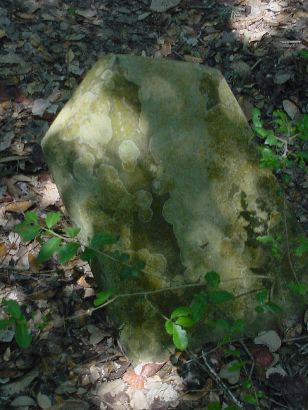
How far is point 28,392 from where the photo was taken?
2.46 meters

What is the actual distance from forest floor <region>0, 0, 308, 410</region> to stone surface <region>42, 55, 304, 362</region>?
0.56 feet

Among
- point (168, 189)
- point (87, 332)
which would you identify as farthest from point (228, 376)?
point (168, 189)

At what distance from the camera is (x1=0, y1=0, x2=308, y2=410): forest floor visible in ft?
8.11

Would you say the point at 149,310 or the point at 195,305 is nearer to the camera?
the point at 195,305

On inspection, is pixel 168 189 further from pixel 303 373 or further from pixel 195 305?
pixel 303 373

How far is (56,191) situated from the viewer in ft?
10.5

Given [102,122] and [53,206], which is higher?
[102,122]

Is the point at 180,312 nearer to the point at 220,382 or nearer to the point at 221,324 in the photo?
the point at 221,324

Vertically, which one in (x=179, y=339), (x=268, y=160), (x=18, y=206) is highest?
(x=268, y=160)

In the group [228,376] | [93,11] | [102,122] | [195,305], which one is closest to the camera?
[195,305]

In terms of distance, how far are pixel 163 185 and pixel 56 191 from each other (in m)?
1.00

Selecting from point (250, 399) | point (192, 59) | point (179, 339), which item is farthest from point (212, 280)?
point (192, 59)

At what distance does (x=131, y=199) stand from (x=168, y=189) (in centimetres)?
16

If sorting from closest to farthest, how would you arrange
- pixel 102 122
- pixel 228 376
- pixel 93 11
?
pixel 102 122
pixel 228 376
pixel 93 11
